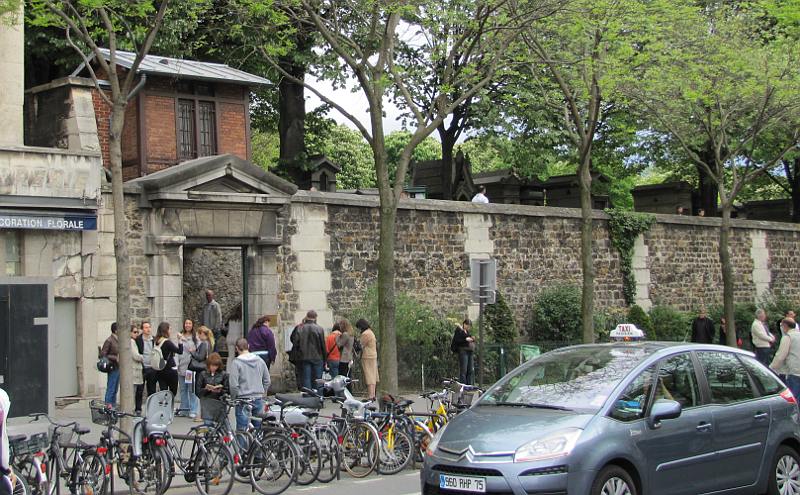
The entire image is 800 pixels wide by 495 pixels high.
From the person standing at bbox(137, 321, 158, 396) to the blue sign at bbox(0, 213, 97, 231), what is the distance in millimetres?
2088

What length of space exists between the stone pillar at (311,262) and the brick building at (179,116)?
1845mm

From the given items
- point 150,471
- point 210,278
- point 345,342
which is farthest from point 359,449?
point 210,278

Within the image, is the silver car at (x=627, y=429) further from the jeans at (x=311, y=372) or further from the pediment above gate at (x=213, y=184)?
the pediment above gate at (x=213, y=184)

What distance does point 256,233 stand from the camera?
21.0 metres

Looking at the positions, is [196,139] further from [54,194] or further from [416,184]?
[416,184]

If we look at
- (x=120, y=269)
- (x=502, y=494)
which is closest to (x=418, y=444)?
(x=120, y=269)

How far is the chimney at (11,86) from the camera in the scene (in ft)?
62.7

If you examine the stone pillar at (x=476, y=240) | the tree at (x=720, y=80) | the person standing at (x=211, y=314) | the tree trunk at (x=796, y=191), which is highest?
the tree at (x=720, y=80)

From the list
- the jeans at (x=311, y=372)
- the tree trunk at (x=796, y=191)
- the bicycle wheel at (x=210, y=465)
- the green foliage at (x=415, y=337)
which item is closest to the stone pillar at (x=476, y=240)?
the green foliage at (x=415, y=337)

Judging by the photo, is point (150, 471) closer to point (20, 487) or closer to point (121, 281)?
point (20, 487)

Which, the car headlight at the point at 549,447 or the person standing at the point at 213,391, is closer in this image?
the car headlight at the point at 549,447

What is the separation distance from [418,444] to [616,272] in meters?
17.1

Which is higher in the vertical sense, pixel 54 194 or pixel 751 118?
pixel 751 118

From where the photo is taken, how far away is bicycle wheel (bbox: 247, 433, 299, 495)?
11891 mm
